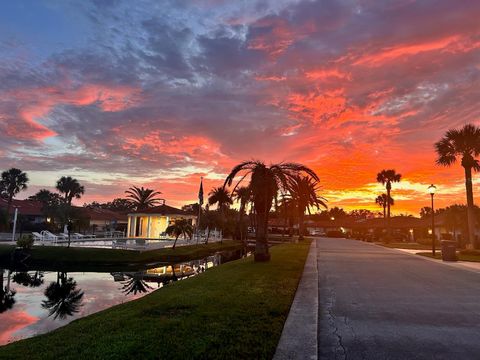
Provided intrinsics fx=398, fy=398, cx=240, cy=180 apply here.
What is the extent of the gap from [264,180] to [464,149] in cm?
2630

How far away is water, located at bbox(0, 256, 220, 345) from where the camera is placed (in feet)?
37.1

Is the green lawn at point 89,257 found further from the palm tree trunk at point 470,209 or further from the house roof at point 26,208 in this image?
the house roof at point 26,208

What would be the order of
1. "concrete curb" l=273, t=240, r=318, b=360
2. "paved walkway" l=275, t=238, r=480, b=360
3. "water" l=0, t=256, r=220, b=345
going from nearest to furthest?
"concrete curb" l=273, t=240, r=318, b=360 < "paved walkway" l=275, t=238, r=480, b=360 < "water" l=0, t=256, r=220, b=345

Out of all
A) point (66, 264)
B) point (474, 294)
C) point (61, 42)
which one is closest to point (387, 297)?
point (474, 294)

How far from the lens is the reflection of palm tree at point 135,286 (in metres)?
16.5

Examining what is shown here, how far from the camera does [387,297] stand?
9.76 metres

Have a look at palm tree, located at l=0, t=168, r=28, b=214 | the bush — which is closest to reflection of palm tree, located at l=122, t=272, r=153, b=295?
the bush

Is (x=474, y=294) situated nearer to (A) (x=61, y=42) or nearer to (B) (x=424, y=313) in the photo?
(B) (x=424, y=313)

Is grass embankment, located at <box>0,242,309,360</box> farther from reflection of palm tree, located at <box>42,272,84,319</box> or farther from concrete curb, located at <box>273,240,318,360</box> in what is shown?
reflection of palm tree, located at <box>42,272,84,319</box>

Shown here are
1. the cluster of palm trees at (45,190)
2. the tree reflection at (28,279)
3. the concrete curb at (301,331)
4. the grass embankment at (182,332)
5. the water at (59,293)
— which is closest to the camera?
the concrete curb at (301,331)

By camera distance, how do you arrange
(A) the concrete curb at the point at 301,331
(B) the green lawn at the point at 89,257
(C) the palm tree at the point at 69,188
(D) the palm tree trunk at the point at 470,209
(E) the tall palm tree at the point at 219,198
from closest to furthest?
(A) the concrete curb at the point at 301,331 < (B) the green lawn at the point at 89,257 < (D) the palm tree trunk at the point at 470,209 < (E) the tall palm tree at the point at 219,198 < (C) the palm tree at the point at 69,188

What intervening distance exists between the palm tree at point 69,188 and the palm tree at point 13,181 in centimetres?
787

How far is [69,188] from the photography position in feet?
240

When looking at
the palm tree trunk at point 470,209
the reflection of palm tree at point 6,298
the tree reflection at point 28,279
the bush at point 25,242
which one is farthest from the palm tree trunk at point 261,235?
the palm tree trunk at point 470,209
